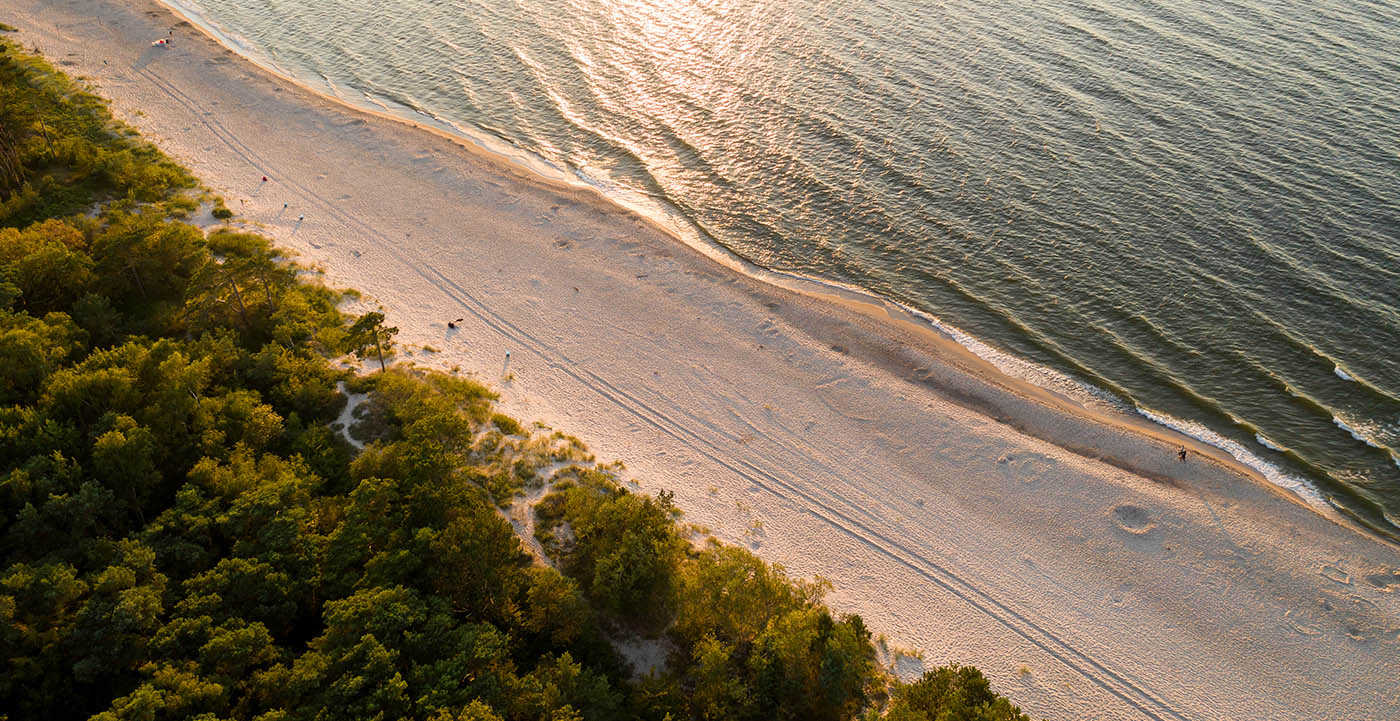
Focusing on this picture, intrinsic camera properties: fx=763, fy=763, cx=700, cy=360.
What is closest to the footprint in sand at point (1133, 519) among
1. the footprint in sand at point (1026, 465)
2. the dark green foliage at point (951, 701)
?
the footprint in sand at point (1026, 465)

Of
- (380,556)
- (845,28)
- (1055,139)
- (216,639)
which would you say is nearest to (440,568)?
(380,556)

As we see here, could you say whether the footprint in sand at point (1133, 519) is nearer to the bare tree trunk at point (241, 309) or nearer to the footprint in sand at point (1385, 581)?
the footprint in sand at point (1385, 581)

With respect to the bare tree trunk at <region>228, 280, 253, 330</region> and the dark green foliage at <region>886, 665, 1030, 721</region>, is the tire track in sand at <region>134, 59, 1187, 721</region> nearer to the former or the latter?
the dark green foliage at <region>886, 665, 1030, 721</region>

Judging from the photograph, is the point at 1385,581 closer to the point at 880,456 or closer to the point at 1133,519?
the point at 1133,519

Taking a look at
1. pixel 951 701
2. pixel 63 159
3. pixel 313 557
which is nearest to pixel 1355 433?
pixel 951 701

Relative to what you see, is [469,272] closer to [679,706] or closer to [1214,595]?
[679,706]
